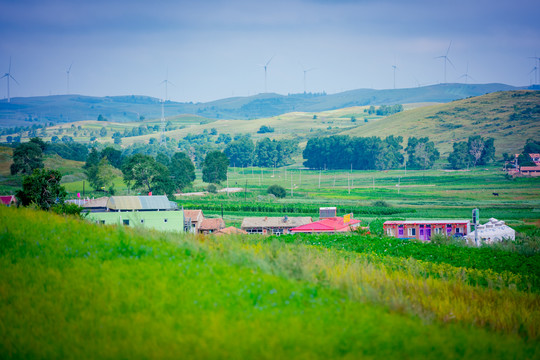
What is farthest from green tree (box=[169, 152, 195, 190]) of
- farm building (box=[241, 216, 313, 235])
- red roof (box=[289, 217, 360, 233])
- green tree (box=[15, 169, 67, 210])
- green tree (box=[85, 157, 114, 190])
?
green tree (box=[15, 169, 67, 210])

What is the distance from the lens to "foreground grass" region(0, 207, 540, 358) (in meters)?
7.06

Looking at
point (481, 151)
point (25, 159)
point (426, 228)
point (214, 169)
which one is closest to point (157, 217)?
point (426, 228)

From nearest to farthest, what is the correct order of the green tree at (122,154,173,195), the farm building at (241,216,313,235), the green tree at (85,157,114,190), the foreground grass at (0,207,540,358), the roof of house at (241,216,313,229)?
the foreground grass at (0,207,540,358), the farm building at (241,216,313,235), the roof of house at (241,216,313,229), the green tree at (122,154,173,195), the green tree at (85,157,114,190)

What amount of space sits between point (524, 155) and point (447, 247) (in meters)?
115

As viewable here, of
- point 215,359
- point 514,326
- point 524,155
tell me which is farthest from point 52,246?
point 524,155

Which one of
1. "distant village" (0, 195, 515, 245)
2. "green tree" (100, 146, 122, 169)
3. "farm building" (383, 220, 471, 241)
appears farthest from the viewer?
"green tree" (100, 146, 122, 169)

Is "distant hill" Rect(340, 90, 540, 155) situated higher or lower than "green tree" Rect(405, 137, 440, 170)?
higher

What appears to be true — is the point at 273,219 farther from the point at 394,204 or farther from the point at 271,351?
the point at 271,351

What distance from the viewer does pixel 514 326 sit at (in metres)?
9.60

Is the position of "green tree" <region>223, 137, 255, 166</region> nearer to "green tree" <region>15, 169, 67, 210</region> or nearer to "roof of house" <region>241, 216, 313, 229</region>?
"roof of house" <region>241, 216, 313, 229</region>

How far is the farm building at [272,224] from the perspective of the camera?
5666cm

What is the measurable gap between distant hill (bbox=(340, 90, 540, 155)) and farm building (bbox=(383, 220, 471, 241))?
105895mm

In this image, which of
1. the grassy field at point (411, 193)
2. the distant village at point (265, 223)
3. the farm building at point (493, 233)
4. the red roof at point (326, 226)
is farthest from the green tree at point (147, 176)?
the farm building at point (493, 233)

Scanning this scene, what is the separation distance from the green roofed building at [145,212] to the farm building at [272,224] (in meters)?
10.7
